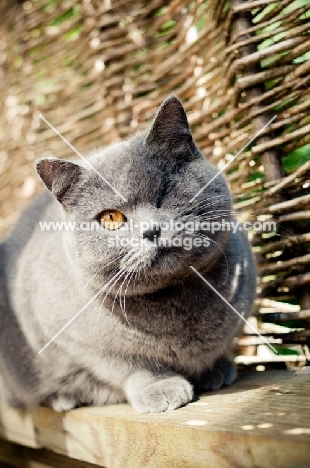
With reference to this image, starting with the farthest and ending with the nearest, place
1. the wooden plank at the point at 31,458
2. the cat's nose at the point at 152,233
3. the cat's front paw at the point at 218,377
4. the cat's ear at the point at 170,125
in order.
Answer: the wooden plank at the point at 31,458 → the cat's front paw at the point at 218,377 → the cat's ear at the point at 170,125 → the cat's nose at the point at 152,233

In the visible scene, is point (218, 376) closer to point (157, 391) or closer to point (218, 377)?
point (218, 377)

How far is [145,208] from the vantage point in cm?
99

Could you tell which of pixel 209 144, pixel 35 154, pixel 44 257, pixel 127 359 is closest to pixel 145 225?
pixel 127 359

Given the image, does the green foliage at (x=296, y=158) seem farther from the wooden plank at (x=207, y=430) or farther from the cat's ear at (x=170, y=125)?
the wooden plank at (x=207, y=430)

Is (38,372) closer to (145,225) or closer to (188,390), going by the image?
(188,390)

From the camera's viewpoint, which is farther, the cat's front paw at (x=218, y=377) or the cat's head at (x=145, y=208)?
the cat's front paw at (x=218, y=377)

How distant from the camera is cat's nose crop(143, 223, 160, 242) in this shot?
3.05ft

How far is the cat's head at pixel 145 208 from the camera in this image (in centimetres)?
96

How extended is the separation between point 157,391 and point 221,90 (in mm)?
824

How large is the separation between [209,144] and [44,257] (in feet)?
1.91

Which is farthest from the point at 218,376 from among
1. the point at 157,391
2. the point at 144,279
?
the point at 144,279

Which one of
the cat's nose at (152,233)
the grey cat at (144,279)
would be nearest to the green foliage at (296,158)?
the grey cat at (144,279)

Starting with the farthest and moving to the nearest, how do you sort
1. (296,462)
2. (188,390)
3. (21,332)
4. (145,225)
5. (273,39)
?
(21,332) < (273,39) < (188,390) < (145,225) < (296,462)

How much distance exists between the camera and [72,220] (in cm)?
110
